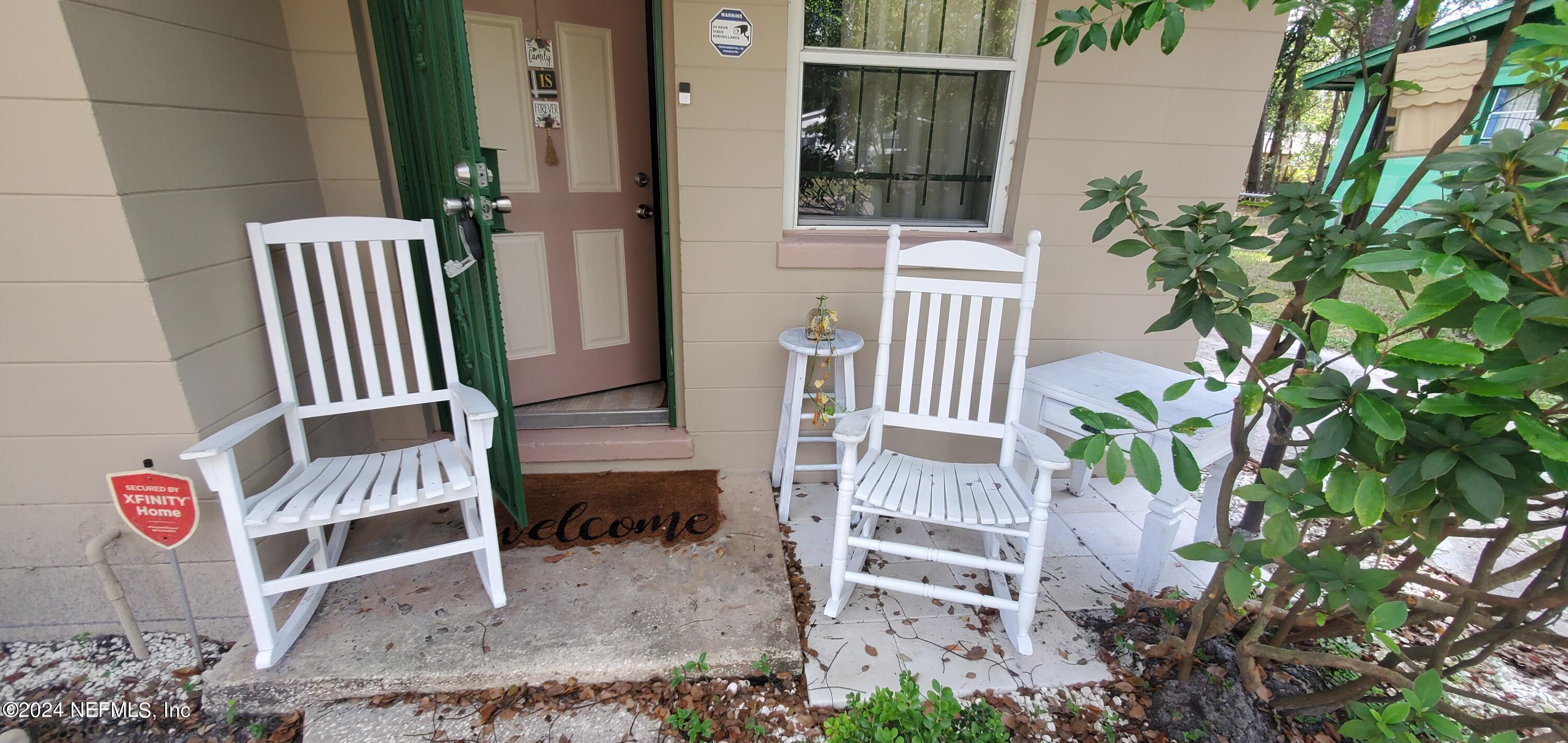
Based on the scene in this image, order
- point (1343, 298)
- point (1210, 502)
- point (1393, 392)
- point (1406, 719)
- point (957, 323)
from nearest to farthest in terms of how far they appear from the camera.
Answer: point (1406, 719) → point (1393, 392) → point (957, 323) → point (1210, 502) → point (1343, 298)

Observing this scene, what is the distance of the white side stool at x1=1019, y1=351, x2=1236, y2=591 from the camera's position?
1.92 m

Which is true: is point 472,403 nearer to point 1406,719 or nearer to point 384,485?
point 384,485

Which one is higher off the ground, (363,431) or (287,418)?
(287,418)

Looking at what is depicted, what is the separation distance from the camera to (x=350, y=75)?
2.05 metres

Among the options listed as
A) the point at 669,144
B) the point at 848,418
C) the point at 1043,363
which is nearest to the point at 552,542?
the point at 848,418

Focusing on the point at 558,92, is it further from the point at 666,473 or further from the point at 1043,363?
the point at 1043,363

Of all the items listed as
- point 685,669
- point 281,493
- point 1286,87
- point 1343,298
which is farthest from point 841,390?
point 1286,87

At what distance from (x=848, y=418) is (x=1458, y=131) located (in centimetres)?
141

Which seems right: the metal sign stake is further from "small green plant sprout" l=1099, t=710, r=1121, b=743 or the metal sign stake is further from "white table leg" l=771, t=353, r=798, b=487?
"small green plant sprout" l=1099, t=710, r=1121, b=743

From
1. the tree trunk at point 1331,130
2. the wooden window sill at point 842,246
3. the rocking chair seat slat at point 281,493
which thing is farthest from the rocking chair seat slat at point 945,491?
the tree trunk at point 1331,130

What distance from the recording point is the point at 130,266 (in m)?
1.46

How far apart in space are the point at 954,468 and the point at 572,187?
1.87 metres

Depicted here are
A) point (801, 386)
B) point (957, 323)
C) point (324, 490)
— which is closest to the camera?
point (324, 490)

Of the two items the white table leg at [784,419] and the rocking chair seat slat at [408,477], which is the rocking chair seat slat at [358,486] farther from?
the white table leg at [784,419]
